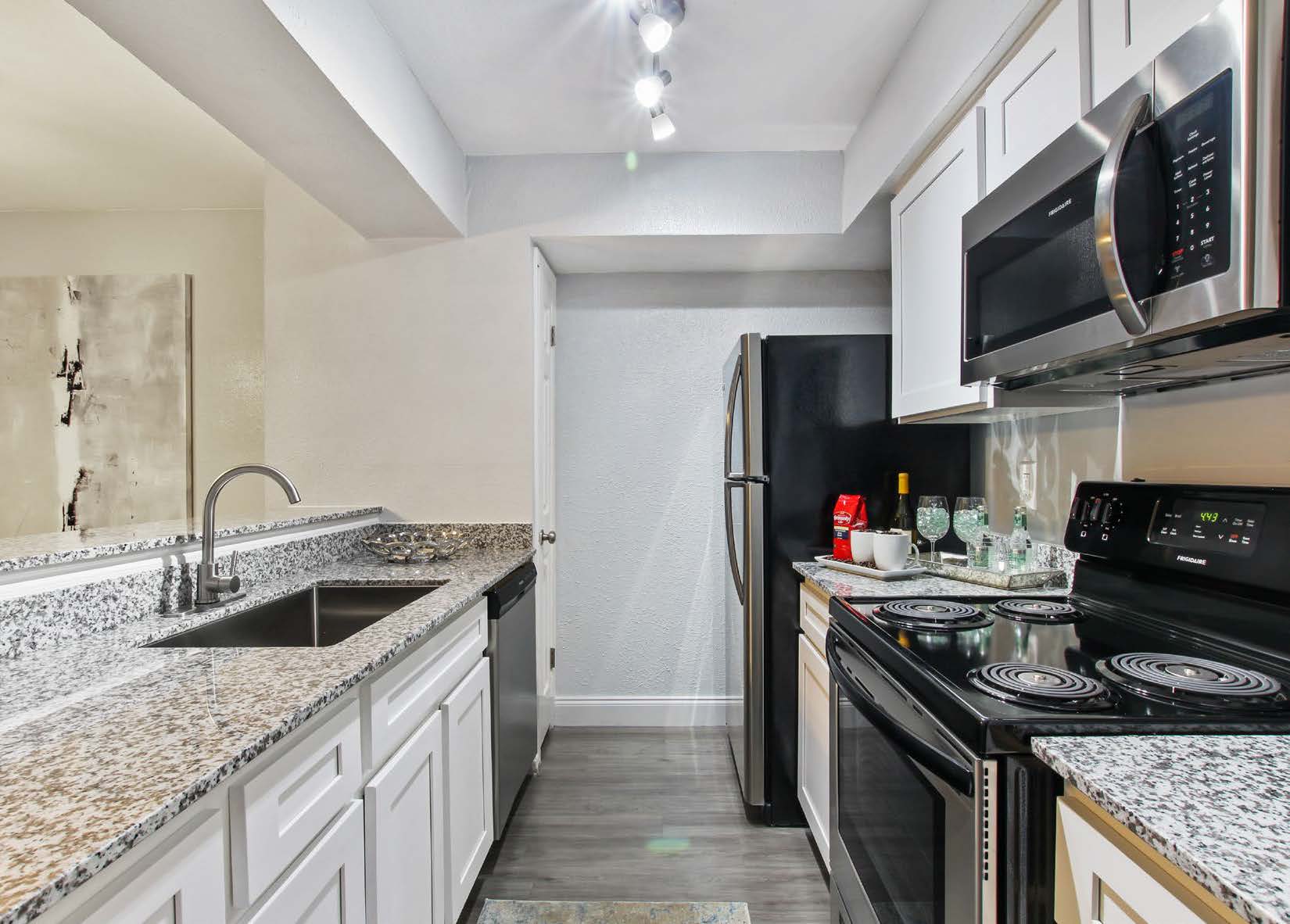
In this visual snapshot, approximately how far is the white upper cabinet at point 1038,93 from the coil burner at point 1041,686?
0.94m

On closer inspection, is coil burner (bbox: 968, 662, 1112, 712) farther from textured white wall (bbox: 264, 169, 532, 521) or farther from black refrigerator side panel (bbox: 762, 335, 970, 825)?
textured white wall (bbox: 264, 169, 532, 521)

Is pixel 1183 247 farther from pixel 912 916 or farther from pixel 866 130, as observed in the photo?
pixel 866 130

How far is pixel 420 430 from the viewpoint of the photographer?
266cm

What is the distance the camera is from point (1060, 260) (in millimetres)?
1168

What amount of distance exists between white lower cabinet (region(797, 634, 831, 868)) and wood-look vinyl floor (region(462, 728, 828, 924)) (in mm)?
148

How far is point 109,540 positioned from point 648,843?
170cm

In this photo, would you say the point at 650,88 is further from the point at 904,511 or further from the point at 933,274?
the point at 904,511

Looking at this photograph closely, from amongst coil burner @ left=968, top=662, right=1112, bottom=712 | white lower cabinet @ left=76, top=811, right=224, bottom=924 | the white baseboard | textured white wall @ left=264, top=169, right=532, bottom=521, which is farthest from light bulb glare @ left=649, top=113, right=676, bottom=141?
the white baseboard

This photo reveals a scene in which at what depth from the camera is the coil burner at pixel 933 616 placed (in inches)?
54.0

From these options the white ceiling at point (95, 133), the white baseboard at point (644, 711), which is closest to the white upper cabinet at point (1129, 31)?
the white ceiling at point (95, 133)

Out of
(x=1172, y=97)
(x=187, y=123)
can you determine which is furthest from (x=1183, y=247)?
(x=187, y=123)

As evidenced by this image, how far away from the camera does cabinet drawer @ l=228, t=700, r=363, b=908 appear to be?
814mm

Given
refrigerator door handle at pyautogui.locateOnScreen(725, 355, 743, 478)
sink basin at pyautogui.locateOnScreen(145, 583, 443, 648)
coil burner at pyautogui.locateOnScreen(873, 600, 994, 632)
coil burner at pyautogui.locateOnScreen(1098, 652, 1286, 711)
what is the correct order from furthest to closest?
1. refrigerator door handle at pyautogui.locateOnScreen(725, 355, 743, 478)
2. sink basin at pyautogui.locateOnScreen(145, 583, 443, 648)
3. coil burner at pyautogui.locateOnScreen(873, 600, 994, 632)
4. coil burner at pyautogui.locateOnScreen(1098, 652, 1286, 711)

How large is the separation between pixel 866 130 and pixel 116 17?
2.06 meters
